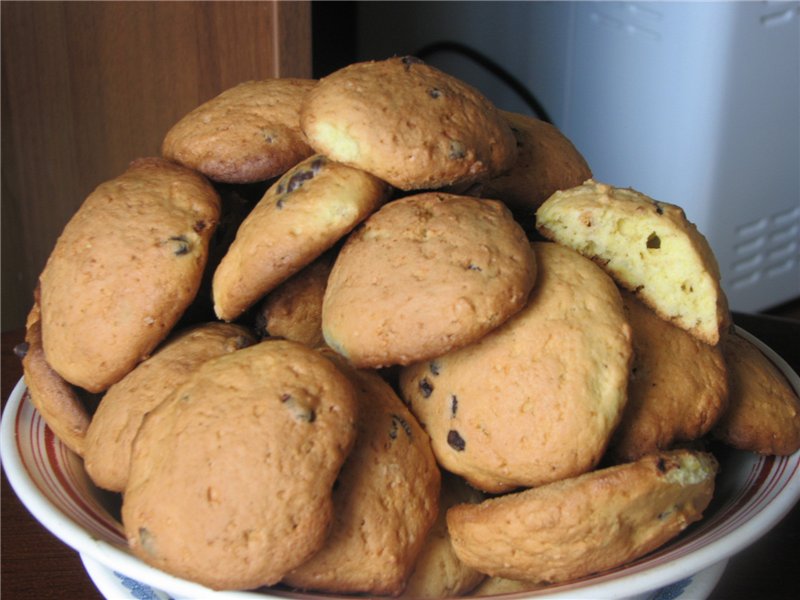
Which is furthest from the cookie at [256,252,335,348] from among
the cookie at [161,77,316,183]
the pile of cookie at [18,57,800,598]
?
the cookie at [161,77,316,183]

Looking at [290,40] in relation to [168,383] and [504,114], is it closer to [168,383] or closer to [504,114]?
[504,114]

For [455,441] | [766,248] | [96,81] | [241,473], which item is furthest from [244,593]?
[766,248]

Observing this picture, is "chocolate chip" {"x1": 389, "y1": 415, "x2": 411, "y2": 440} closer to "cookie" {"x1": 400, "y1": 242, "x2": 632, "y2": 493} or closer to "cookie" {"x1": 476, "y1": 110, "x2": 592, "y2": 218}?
"cookie" {"x1": 400, "y1": 242, "x2": 632, "y2": 493}

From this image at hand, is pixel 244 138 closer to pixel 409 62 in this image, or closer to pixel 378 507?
pixel 409 62

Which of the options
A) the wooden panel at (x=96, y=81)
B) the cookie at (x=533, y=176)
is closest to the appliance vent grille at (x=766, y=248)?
the wooden panel at (x=96, y=81)

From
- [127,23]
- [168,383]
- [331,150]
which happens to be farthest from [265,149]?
[127,23]

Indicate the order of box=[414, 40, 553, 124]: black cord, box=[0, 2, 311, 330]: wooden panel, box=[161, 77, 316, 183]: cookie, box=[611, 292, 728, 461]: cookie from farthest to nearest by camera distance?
box=[414, 40, 553, 124]: black cord
box=[0, 2, 311, 330]: wooden panel
box=[161, 77, 316, 183]: cookie
box=[611, 292, 728, 461]: cookie
